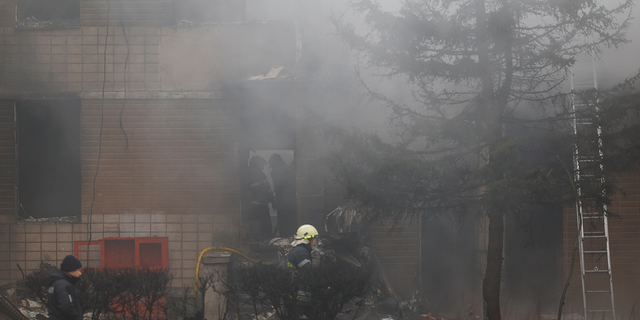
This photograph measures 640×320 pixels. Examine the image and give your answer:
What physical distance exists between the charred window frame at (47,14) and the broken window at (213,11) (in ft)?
5.88

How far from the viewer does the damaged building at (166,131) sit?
6652mm

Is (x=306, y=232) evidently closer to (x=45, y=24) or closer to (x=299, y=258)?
(x=299, y=258)

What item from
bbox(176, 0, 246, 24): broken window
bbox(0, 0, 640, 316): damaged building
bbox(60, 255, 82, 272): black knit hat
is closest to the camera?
bbox(60, 255, 82, 272): black knit hat

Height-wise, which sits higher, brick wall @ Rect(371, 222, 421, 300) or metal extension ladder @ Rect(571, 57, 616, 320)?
metal extension ladder @ Rect(571, 57, 616, 320)

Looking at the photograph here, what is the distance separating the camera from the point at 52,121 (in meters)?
6.88

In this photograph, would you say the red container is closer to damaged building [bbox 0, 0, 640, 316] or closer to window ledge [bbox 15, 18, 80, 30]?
damaged building [bbox 0, 0, 640, 316]

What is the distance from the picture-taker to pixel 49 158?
6.92 m

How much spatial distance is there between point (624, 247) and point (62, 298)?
7.72 meters

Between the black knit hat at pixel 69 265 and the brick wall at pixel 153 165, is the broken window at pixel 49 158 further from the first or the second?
the black knit hat at pixel 69 265

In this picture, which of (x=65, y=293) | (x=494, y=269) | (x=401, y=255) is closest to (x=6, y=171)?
(x=65, y=293)

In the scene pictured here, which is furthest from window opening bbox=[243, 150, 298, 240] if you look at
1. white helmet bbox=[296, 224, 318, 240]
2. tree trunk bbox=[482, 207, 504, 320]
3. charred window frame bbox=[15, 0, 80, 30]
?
charred window frame bbox=[15, 0, 80, 30]

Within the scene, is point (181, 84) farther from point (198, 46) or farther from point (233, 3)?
point (233, 3)

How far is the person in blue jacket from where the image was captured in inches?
139

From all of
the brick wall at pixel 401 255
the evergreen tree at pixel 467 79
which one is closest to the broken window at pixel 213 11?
the evergreen tree at pixel 467 79
